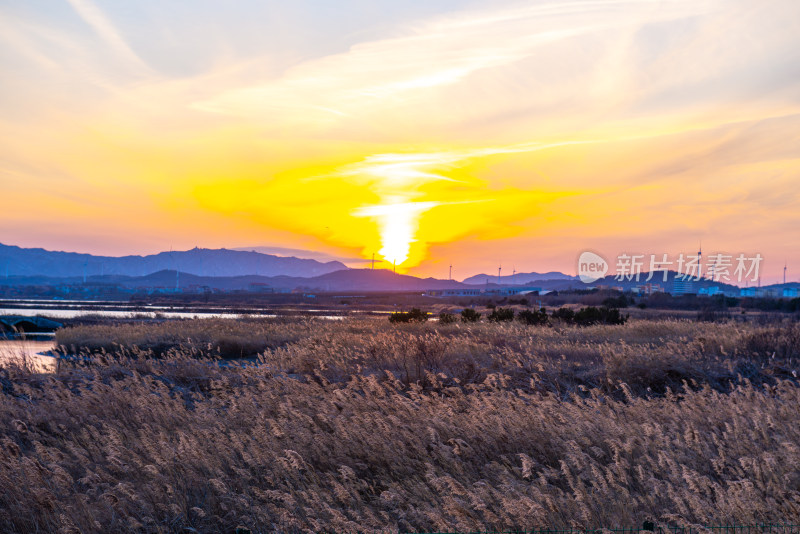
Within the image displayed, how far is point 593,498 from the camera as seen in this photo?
6035 mm

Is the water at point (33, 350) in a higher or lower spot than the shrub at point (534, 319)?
lower

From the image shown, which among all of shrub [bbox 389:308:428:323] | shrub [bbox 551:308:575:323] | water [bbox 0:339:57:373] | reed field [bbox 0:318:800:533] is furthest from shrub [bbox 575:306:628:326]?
water [bbox 0:339:57:373]

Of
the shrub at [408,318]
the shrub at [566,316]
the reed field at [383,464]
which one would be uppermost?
the shrub at [566,316]

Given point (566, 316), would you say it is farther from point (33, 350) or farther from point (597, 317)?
point (33, 350)

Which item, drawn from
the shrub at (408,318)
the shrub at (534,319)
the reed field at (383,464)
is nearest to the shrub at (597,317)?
the shrub at (534,319)

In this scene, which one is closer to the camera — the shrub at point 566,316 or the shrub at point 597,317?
the shrub at point 597,317

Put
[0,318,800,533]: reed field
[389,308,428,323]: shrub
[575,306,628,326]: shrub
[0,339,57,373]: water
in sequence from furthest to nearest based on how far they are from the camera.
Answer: [389,308,428,323]: shrub, [575,306,628,326]: shrub, [0,339,57,373]: water, [0,318,800,533]: reed field

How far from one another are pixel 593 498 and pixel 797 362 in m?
13.2

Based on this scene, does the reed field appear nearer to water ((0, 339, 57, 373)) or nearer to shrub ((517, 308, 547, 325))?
water ((0, 339, 57, 373))

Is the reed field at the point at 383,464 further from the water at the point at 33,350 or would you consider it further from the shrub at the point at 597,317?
the shrub at the point at 597,317

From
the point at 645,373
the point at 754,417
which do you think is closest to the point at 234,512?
the point at 754,417

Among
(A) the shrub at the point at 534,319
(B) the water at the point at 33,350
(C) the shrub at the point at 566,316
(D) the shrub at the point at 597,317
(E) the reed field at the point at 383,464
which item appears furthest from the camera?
(C) the shrub at the point at 566,316

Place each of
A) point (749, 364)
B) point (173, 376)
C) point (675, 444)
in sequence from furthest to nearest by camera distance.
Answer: point (749, 364), point (173, 376), point (675, 444)

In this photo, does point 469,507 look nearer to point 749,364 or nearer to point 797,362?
point 749,364
